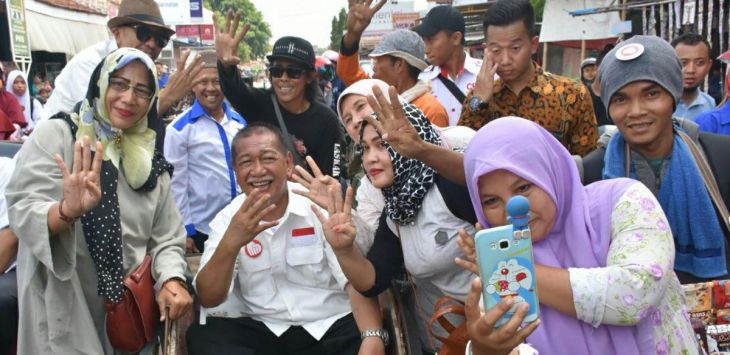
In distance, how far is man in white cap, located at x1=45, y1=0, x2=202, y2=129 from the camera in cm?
382

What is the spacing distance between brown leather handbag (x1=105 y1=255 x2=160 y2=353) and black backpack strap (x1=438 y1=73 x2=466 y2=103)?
251 cm

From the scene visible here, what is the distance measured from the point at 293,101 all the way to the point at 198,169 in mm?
810

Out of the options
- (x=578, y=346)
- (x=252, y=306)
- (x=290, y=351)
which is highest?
(x=578, y=346)

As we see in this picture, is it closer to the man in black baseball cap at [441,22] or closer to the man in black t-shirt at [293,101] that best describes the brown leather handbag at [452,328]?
the man in black t-shirt at [293,101]

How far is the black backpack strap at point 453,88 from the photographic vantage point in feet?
14.2

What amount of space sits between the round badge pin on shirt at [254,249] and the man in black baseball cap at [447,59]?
72.7 inches

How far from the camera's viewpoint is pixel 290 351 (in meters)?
2.92

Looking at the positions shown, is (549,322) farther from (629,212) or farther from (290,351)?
(290,351)

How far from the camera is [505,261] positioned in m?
1.46

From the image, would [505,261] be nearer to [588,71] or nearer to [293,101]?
[293,101]

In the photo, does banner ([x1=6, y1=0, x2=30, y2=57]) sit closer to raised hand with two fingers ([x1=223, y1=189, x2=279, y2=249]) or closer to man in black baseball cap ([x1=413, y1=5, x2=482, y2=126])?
man in black baseball cap ([x1=413, y1=5, x2=482, y2=126])

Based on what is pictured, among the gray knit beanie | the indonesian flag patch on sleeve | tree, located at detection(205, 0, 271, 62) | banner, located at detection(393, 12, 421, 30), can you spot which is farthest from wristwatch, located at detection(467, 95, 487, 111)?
tree, located at detection(205, 0, 271, 62)

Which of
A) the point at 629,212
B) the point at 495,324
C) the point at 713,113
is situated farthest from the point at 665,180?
the point at 713,113

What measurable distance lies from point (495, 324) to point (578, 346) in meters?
0.44
